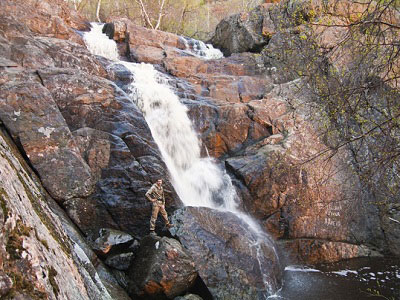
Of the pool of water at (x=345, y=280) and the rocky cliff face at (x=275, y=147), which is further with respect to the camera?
the rocky cliff face at (x=275, y=147)

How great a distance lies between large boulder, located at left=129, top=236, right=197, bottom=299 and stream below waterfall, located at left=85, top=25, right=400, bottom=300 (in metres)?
2.57

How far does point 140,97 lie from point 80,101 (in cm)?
343

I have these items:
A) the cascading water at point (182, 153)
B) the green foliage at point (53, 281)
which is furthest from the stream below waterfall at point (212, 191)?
the green foliage at point (53, 281)

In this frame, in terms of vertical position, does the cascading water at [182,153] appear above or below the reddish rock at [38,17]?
below

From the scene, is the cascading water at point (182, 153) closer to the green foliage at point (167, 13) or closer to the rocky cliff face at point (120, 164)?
the rocky cliff face at point (120, 164)

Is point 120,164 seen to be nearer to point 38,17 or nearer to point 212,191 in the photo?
point 212,191

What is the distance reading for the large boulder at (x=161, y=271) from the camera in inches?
257

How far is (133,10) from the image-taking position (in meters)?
31.5

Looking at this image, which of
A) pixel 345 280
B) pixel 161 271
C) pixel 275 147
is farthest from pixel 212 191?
pixel 345 280

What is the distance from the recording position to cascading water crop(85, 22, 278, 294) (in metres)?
10.5

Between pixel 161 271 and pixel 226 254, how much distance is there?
6.36 feet

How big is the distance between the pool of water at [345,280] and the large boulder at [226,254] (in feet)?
1.83

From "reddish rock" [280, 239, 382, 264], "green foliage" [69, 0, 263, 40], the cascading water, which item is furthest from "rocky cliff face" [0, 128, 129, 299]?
"green foliage" [69, 0, 263, 40]

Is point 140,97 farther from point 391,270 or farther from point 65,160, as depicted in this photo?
point 391,270
